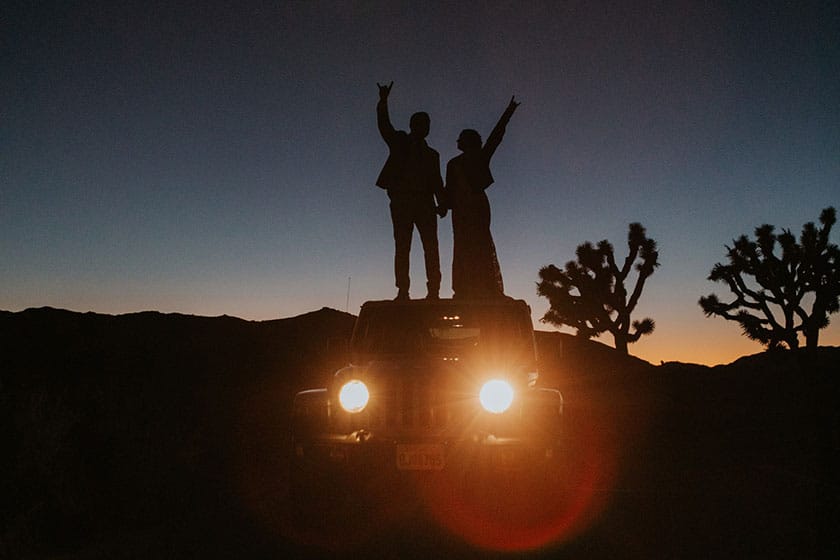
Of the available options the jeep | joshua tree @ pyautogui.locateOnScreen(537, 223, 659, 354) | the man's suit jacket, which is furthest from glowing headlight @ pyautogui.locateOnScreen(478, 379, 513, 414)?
joshua tree @ pyautogui.locateOnScreen(537, 223, 659, 354)

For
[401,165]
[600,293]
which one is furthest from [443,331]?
[600,293]

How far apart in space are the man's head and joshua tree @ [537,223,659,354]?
73.6ft

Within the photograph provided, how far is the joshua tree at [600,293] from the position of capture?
30078mm

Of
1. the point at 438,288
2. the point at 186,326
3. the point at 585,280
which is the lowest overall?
the point at 438,288

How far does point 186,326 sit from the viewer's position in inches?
1193

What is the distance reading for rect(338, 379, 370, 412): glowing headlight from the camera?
5.26 meters

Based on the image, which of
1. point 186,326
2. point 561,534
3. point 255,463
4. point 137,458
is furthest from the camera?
point 186,326

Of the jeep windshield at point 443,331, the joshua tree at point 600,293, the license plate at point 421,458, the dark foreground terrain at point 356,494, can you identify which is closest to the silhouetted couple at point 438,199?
the dark foreground terrain at point 356,494

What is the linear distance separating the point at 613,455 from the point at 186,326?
79.1 feet

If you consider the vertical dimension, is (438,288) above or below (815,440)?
above

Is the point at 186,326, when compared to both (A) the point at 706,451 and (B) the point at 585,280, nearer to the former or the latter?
(B) the point at 585,280

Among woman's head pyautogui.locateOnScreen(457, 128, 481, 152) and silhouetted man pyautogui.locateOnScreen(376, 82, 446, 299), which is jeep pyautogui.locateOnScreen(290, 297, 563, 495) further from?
woman's head pyautogui.locateOnScreen(457, 128, 481, 152)

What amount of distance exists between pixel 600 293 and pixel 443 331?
2547cm

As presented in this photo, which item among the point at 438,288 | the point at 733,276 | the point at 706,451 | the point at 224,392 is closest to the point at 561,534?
the point at 438,288
